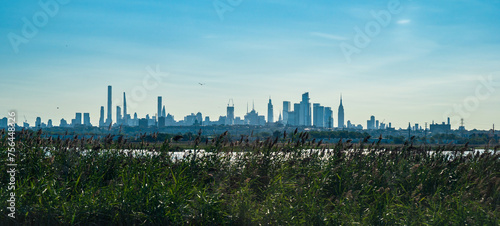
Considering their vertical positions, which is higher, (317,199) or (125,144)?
(125,144)

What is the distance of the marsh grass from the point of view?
23.2ft

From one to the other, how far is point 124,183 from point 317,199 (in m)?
3.45

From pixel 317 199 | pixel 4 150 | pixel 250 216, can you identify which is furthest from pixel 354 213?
pixel 4 150

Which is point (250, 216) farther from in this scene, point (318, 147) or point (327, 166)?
point (318, 147)

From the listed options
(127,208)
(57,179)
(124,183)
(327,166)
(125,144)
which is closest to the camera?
(127,208)

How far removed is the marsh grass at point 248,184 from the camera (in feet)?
23.2

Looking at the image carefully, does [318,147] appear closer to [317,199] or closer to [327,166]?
[327,166]

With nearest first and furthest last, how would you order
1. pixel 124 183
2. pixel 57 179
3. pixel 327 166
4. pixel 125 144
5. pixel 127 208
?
pixel 127 208 → pixel 124 183 → pixel 57 179 → pixel 327 166 → pixel 125 144

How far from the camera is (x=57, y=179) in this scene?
346 inches

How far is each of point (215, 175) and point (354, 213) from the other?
9.77 ft

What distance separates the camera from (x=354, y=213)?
7.16 meters

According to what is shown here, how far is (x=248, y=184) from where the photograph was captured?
8.19m

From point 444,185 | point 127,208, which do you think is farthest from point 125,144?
point 444,185

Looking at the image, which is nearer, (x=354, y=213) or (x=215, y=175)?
(x=354, y=213)
